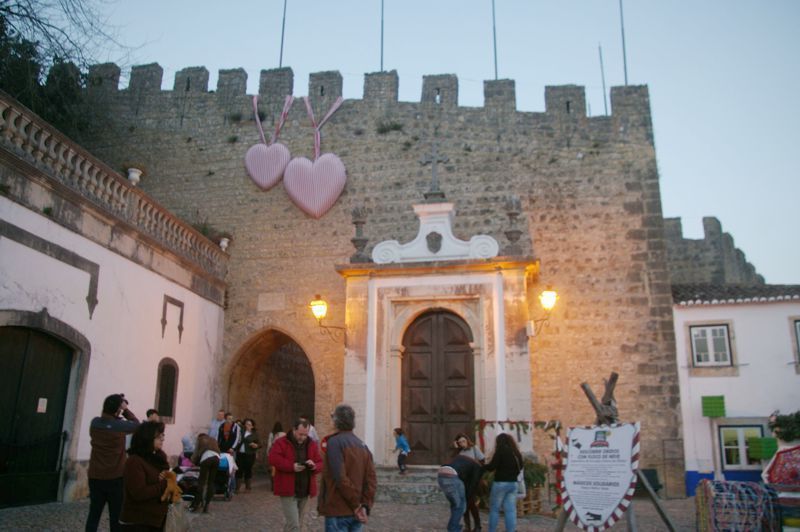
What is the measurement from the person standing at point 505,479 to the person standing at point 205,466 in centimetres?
404

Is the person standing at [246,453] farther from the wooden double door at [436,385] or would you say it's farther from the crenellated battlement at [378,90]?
the crenellated battlement at [378,90]

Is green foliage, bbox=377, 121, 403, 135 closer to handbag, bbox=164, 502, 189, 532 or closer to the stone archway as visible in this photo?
the stone archway

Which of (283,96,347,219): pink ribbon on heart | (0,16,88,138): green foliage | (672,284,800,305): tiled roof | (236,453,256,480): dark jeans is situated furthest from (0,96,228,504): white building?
(672,284,800,305): tiled roof

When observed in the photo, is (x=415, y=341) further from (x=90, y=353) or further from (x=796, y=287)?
(x=796, y=287)

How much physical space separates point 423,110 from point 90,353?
350 inches

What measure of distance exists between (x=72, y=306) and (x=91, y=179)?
83.4 inches

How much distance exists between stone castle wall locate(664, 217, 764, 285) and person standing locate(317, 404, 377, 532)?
1706cm

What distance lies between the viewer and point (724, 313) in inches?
571

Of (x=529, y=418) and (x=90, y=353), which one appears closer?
(x=90, y=353)

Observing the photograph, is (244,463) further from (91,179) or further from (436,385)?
(91,179)

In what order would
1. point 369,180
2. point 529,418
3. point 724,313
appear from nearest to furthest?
1. point 529,418
2. point 724,313
3. point 369,180

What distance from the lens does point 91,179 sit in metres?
10.9

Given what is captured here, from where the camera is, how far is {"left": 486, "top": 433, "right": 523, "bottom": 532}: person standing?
24.1 feet

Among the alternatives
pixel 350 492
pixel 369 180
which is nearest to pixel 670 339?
pixel 369 180
